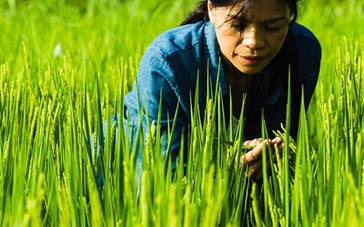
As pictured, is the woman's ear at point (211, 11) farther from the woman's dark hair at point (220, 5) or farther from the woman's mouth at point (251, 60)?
the woman's mouth at point (251, 60)

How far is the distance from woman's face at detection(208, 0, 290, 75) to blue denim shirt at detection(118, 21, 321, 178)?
0.22ft

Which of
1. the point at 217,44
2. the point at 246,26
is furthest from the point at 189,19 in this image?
the point at 246,26

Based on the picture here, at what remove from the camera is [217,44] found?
1.90 m

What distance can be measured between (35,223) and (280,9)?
87cm

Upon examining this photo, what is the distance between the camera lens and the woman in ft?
5.68

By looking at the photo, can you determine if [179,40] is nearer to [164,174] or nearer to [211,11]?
[211,11]

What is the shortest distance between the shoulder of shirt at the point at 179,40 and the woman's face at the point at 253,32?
129 millimetres

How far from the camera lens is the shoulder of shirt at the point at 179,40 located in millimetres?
1892

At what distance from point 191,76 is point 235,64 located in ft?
0.45

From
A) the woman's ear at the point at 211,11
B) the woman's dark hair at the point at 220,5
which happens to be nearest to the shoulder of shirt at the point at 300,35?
the woman's dark hair at the point at 220,5

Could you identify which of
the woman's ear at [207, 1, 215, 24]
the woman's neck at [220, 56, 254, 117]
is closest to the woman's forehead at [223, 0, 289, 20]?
the woman's ear at [207, 1, 215, 24]

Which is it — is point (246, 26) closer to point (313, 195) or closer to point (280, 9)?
point (280, 9)

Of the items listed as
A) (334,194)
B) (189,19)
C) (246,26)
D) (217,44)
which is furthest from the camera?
(189,19)

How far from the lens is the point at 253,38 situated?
1716 mm
